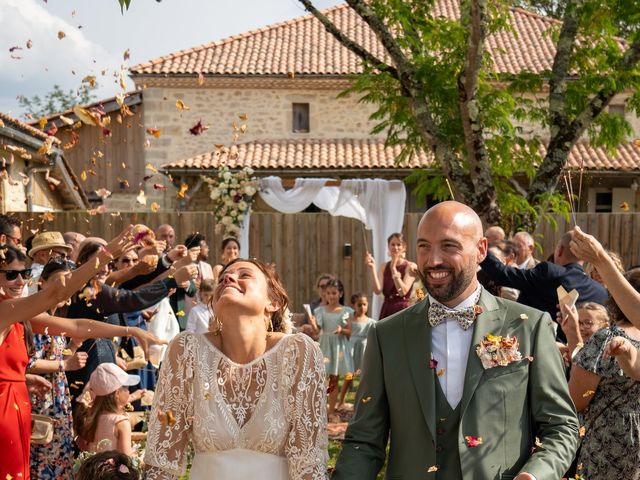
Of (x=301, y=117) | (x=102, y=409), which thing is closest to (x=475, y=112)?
(x=102, y=409)

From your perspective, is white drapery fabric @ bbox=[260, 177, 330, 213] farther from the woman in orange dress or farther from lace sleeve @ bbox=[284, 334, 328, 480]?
lace sleeve @ bbox=[284, 334, 328, 480]

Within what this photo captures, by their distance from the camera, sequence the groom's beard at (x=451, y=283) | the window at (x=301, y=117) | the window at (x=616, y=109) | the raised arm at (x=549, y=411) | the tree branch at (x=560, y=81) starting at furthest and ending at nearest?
the window at (x=301, y=117)
the window at (x=616, y=109)
the tree branch at (x=560, y=81)
the groom's beard at (x=451, y=283)
the raised arm at (x=549, y=411)

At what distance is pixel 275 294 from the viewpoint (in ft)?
11.6

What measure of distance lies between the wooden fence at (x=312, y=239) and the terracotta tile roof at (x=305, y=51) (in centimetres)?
865

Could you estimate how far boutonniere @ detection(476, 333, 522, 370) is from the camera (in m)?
3.01

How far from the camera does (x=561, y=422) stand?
2.98m

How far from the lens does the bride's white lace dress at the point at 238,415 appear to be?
3.23 metres

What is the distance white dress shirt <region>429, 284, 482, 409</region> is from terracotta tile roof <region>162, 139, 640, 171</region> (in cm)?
1852

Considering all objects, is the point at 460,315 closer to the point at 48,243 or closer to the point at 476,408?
the point at 476,408

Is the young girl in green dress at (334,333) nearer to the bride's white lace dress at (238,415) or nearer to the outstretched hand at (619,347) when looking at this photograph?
the outstretched hand at (619,347)

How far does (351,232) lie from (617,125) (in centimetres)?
620

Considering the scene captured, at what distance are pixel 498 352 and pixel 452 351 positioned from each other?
194mm

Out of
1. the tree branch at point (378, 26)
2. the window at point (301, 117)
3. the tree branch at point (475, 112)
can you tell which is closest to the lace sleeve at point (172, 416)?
the tree branch at point (475, 112)

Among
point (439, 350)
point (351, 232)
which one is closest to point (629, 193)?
point (351, 232)
